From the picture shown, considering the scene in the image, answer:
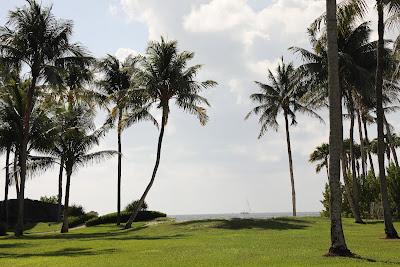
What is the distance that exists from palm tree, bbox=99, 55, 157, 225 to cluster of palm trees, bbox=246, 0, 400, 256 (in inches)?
484

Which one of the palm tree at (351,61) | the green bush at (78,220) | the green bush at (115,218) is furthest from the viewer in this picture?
the green bush at (78,220)

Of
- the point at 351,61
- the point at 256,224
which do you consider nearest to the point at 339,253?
the point at 256,224

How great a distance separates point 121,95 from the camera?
142 feet

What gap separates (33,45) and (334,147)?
83.7 ft

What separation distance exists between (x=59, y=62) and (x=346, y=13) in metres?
22.5

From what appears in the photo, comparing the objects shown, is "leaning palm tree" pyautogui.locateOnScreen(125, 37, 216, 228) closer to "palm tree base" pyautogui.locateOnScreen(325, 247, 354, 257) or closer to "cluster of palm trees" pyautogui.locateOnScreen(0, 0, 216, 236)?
"cluster of palm trees" pyautogui.locateOnScreen(0, 0, 216, 236)

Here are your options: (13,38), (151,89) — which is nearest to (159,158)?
(151,89)

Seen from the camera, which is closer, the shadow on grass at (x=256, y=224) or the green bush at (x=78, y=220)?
the shadow on grass at (x=256, y=224)

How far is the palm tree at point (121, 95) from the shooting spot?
40.5m

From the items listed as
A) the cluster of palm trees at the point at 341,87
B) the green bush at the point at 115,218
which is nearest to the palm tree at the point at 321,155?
the cluster of palm trees at the point at 341,87

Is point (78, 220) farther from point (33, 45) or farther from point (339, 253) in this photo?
point (339, 253)

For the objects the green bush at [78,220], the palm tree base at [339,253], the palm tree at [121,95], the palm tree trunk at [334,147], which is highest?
the palm tree at [121,95]

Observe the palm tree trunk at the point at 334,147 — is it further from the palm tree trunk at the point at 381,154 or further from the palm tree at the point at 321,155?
the palm tree at the point at 321,155

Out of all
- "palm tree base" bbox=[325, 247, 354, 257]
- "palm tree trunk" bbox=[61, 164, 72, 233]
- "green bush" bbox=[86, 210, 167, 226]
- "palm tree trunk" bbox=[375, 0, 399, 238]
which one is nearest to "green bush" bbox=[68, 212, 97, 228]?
"green bush" bbox=[86, 210, 167, 226]
